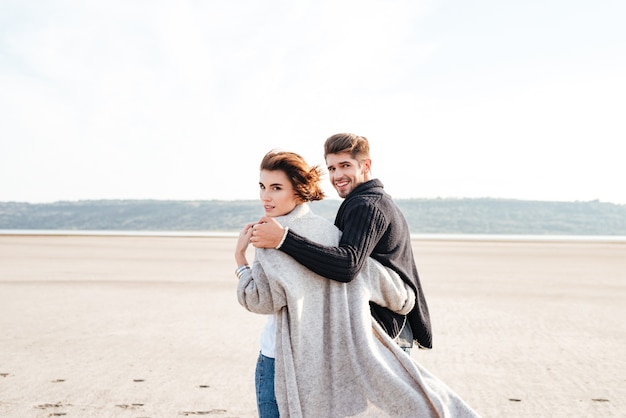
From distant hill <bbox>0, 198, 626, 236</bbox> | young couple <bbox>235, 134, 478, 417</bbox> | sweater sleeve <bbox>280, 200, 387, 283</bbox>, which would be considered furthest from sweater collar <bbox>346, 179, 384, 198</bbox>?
distant hill <bbox>0, 198, 626, 236</bbox>

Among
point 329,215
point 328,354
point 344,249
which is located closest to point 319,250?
point 344,249

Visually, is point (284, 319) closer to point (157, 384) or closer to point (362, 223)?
point (362, 223)

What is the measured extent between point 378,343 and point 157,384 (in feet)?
14.5

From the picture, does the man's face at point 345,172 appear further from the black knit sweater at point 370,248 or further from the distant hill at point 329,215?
the distant hill at point 329,215

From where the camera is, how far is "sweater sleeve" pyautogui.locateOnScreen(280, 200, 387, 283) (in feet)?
8.56

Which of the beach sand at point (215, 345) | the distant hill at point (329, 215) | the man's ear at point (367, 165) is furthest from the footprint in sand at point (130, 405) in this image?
the distant hill at point (329, 215)

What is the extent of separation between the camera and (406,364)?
277 centimetres

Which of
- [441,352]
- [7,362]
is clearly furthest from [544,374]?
[7,362]

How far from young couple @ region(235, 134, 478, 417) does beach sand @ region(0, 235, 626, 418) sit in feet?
10.4

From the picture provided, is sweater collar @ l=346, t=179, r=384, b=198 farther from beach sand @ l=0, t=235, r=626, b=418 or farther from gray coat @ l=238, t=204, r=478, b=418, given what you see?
beach sand @ l=0, t=235, r=626, b=418

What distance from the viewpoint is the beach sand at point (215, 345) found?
20.0 ft

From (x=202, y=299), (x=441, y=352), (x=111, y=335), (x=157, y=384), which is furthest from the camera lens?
(x=202, y=299)

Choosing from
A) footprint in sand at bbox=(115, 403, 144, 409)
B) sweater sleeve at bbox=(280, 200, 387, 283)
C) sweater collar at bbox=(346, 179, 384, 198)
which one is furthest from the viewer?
footprint in sand at bbox=(115, 403, 144, 409)

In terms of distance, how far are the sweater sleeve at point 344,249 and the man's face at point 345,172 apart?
33cm
